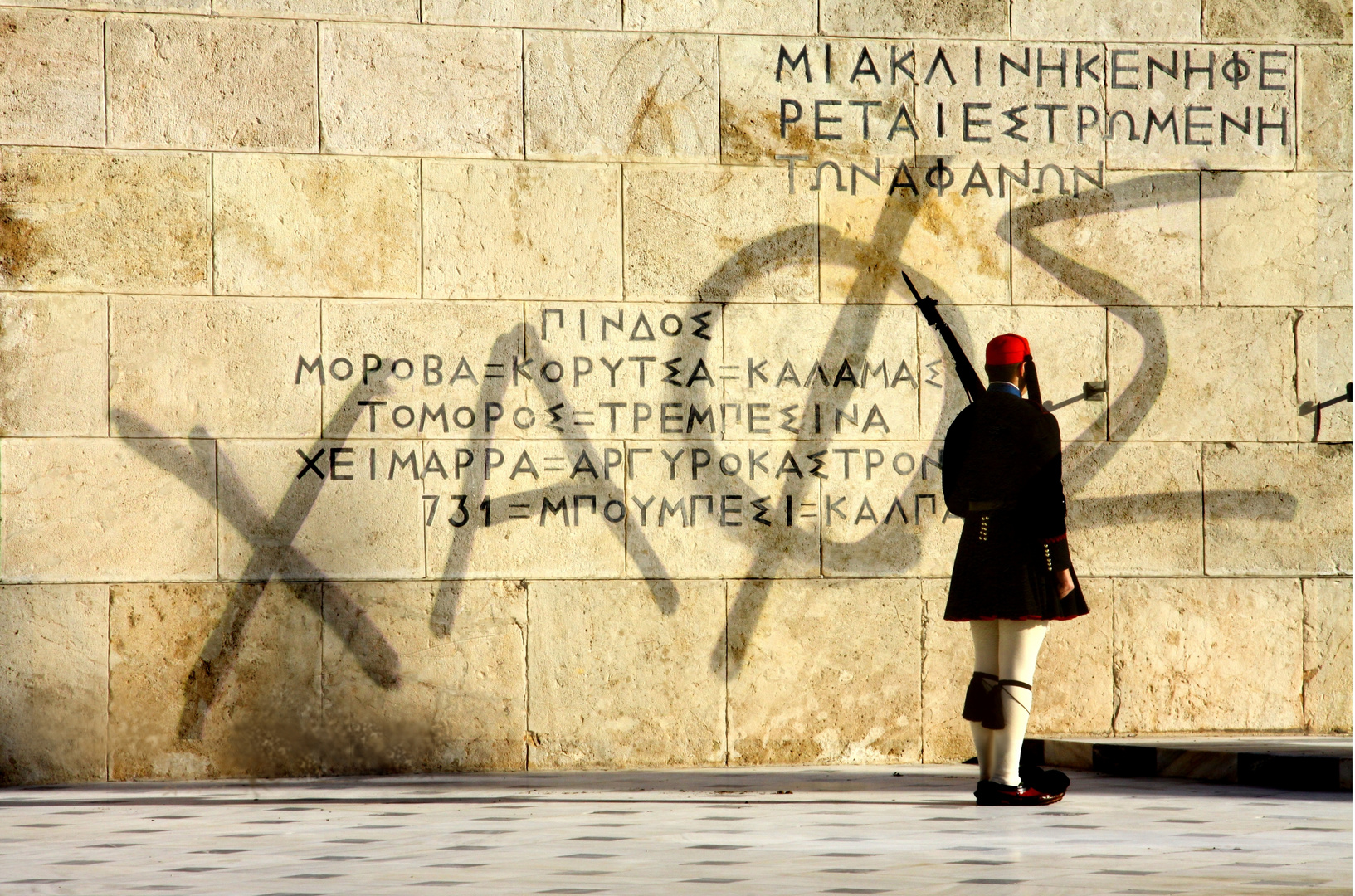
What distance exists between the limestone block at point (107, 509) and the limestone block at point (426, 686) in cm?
73

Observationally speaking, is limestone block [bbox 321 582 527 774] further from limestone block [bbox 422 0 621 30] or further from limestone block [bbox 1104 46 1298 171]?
limestone block [bbox 1104 46 1298 171]

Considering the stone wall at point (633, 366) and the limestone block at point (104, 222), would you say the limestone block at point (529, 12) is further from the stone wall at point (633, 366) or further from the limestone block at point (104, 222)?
the limestone block at point (104, 222)

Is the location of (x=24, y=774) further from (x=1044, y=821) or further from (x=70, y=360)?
(x=1044, y=821)

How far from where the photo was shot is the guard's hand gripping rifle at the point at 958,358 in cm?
759

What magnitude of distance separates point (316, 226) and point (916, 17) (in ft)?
10.4

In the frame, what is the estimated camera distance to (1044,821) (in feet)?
21.4

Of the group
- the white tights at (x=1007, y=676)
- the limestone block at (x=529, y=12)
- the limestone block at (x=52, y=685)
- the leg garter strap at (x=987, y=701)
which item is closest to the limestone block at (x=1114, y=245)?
the limestone block at (x=529, y=12)

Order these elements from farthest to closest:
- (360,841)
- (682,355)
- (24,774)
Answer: (682,355)
(24,774)
(360,841)

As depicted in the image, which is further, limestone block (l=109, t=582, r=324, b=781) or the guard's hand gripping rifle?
limestone block (l=109, t=582, r=324, b=781)

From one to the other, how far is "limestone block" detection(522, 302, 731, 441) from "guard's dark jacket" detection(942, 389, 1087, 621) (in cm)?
206

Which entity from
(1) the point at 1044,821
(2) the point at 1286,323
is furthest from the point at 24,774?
(2) the point at 1286,323

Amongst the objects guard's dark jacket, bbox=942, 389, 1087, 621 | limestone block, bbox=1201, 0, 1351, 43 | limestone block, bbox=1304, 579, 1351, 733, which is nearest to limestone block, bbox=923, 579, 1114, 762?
limestone block, bbox=1304, 579, 1351, 733

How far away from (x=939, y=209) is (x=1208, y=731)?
294cm

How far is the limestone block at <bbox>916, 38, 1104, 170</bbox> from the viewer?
30.0 ft
